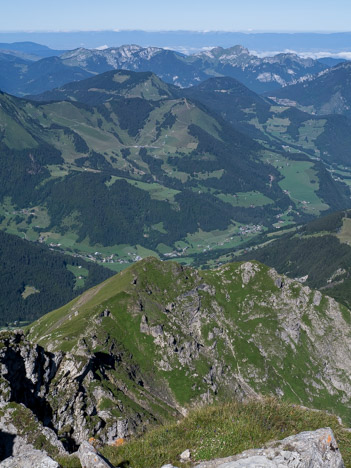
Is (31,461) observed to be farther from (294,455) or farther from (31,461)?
(294,455)

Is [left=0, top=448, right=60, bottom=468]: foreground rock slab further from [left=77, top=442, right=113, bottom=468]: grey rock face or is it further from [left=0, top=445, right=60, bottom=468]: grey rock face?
[left=77, top=442, right=113, bottom=468]: grey rock face

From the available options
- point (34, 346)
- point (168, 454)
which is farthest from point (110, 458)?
point (34, 346)

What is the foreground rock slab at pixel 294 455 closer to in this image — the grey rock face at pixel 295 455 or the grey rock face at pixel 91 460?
the grey rock face at pixel 295 455

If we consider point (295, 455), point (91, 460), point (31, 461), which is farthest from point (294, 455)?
point (31, 461)

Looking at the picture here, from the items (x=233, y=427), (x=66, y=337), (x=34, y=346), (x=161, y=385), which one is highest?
(x=233, y=427)

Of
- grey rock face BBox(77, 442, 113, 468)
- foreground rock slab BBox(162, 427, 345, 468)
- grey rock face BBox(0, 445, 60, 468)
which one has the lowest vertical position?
grey rock face BBox(0, 445, 60, 468)

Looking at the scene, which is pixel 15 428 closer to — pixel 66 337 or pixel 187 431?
pixel 187 431

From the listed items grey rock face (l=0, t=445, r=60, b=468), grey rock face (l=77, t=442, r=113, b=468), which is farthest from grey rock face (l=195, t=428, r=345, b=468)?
grey rock face (l=0, t=445, r=60, b=468)
